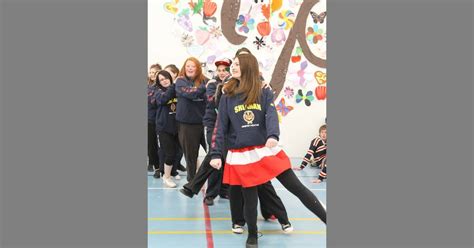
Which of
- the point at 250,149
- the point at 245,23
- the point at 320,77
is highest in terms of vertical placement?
the point at 245,23

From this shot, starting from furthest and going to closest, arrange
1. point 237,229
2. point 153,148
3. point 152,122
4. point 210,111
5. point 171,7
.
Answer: point 171,7 < point 153,148 < point 152,122 < point 210,111 < point 237,229

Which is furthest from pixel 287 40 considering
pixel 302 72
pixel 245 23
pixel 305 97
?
pixel 305 97

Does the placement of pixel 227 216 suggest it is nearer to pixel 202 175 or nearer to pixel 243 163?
pixel 202 175

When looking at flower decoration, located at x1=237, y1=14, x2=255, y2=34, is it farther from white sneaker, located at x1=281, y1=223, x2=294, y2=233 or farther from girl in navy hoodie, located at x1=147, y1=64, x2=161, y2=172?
white sneaker, located at x1=281, y1=223, x2=294, y2=233

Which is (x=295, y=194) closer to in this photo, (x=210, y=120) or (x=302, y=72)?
(x=210, y=120)

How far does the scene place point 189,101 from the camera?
17.0 ft

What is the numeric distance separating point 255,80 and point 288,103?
4.91 metres

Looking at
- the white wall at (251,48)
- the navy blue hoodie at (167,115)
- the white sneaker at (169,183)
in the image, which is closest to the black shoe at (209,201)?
the white sneaker at (169,183)

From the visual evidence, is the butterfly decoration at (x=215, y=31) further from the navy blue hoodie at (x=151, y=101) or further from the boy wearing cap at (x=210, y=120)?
the boy wearing cap at (x=210, y=120)

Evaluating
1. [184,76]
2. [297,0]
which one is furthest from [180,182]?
[297,0]

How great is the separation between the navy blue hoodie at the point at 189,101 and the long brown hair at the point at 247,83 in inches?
59.9

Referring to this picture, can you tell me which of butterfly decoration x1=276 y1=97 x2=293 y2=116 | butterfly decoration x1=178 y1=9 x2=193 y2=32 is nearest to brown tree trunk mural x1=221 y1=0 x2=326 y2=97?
butterfly decoration x1=276 y1=97 x2=293 y2=116

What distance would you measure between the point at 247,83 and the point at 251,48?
15.7 feet

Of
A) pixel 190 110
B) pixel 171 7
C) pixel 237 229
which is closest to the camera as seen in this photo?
pixel 237 229
